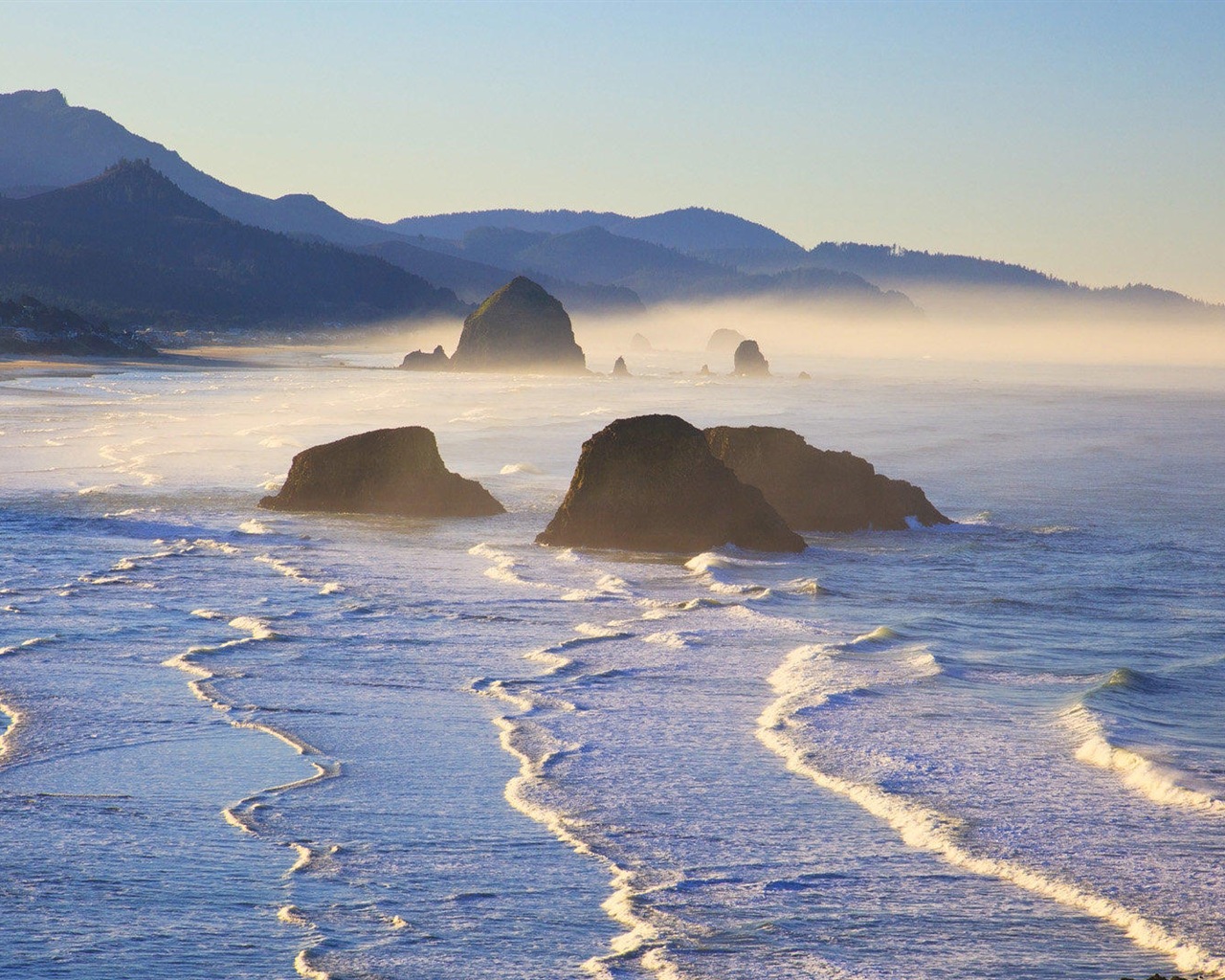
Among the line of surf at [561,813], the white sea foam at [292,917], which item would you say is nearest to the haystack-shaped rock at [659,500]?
the line of surf at [561,813]

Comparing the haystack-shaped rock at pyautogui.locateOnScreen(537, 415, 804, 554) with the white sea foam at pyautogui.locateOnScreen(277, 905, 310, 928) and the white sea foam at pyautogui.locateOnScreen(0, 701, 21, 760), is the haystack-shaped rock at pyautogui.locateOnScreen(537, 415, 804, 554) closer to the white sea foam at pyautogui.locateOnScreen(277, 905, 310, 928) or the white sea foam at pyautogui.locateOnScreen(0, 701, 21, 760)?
the white sea foam at pyautogui.locateOnScreen(0, 701, 21, 760)

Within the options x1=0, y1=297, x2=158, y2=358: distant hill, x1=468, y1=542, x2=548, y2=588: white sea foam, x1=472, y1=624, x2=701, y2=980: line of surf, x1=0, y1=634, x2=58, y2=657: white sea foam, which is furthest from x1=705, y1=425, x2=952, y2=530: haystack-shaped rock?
x1=0, y1=297, x2=158, y2=358: distant hill

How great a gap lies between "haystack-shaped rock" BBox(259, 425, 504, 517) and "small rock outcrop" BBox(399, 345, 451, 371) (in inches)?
3420

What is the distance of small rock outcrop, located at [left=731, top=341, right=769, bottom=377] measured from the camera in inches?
4952

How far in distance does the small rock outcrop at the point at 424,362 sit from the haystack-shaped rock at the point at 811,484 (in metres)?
88.6

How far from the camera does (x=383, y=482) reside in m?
22.5

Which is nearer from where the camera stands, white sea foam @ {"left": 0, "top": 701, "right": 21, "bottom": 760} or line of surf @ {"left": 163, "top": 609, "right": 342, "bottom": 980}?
line of surf @ {"left": 163, "top": 609, "right": 342, "bottom": 980}

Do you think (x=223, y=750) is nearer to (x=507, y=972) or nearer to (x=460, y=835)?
(x=460, y=835)

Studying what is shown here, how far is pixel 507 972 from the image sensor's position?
5.52 m

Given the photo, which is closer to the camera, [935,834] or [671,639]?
[935,834]

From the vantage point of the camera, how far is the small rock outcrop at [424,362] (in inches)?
4439

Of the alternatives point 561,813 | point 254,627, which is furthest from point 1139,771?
point 254,627

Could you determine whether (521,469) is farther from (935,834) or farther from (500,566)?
(935,834)

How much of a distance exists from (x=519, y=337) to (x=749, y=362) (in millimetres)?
20655
